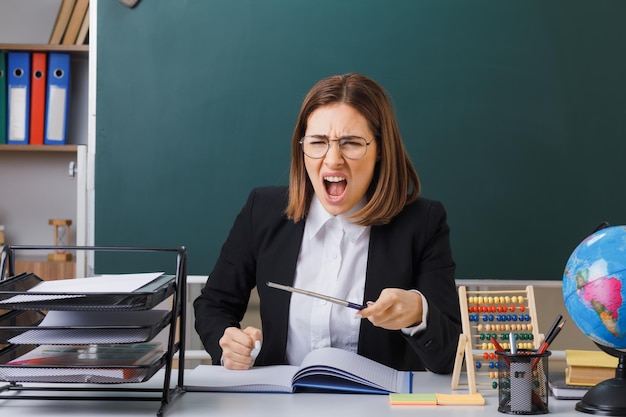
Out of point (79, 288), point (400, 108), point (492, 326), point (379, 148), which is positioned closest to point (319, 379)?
point (492, 326)

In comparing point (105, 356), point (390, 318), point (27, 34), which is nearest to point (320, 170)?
point (390, 318)

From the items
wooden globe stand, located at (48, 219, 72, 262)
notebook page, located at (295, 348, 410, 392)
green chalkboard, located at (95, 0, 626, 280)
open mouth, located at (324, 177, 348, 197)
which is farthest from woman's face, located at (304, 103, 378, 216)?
wooden globe stand, located at (48, 219, 72, 262)

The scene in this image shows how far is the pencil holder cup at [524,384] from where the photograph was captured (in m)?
1.28

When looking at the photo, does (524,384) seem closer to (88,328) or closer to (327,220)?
(88,328)

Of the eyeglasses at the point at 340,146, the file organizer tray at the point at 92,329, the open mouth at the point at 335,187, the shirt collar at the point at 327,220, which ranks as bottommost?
the file organizer tray at the point at 92,329

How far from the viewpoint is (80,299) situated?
1.27 meters

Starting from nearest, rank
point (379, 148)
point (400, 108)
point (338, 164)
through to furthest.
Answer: point (338, 164) < point (379, 148) < point (400, 108)

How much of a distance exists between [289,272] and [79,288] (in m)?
0.79

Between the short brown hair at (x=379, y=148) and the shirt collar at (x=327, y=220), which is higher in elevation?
the short brown hair at (x=379, y=148)

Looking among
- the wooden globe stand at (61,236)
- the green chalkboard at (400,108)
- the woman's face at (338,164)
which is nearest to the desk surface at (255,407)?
the woman's face at (338,164)

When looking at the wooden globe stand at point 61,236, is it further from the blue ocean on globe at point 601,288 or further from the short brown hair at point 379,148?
the blue ocean on globe at point 601,288

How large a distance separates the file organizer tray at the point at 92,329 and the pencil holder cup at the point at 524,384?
0.58 m

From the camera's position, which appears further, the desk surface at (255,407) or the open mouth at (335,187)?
the open mouth at (335,187)

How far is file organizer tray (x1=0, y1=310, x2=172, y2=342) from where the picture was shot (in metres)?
1.25
